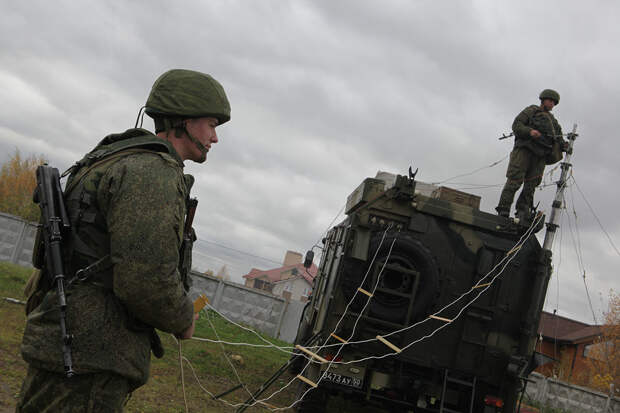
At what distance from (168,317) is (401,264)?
4.60 m

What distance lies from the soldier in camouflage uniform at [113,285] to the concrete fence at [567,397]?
16.1 metres

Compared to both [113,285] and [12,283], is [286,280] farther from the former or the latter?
[113,285]

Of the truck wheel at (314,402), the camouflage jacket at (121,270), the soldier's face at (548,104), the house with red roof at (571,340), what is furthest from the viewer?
the house with red roof at (571,340)

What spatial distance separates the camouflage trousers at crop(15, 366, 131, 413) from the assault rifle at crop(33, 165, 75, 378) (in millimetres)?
88

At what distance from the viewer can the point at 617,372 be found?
29.8 m

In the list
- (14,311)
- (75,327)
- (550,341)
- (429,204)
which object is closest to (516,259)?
(429,204)

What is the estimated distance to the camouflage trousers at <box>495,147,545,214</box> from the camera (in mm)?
7738

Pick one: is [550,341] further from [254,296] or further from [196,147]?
[196,147]

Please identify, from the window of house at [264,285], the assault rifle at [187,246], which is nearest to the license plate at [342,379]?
the assault rifle at [187,246]

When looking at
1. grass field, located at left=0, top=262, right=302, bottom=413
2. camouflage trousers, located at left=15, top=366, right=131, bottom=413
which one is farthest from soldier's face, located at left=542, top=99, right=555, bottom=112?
camouflage trousers, located at left=15, top=366, right=131, bottom=413

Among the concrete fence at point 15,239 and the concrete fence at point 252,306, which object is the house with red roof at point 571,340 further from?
the concrete fence at point 15,239

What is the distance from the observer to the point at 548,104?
315 inches

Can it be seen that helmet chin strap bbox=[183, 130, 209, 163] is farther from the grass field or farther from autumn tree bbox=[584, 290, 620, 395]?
autumn tree bbox=[584, 290, 620, 395]

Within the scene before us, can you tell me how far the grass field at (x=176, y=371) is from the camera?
18.2 feet
